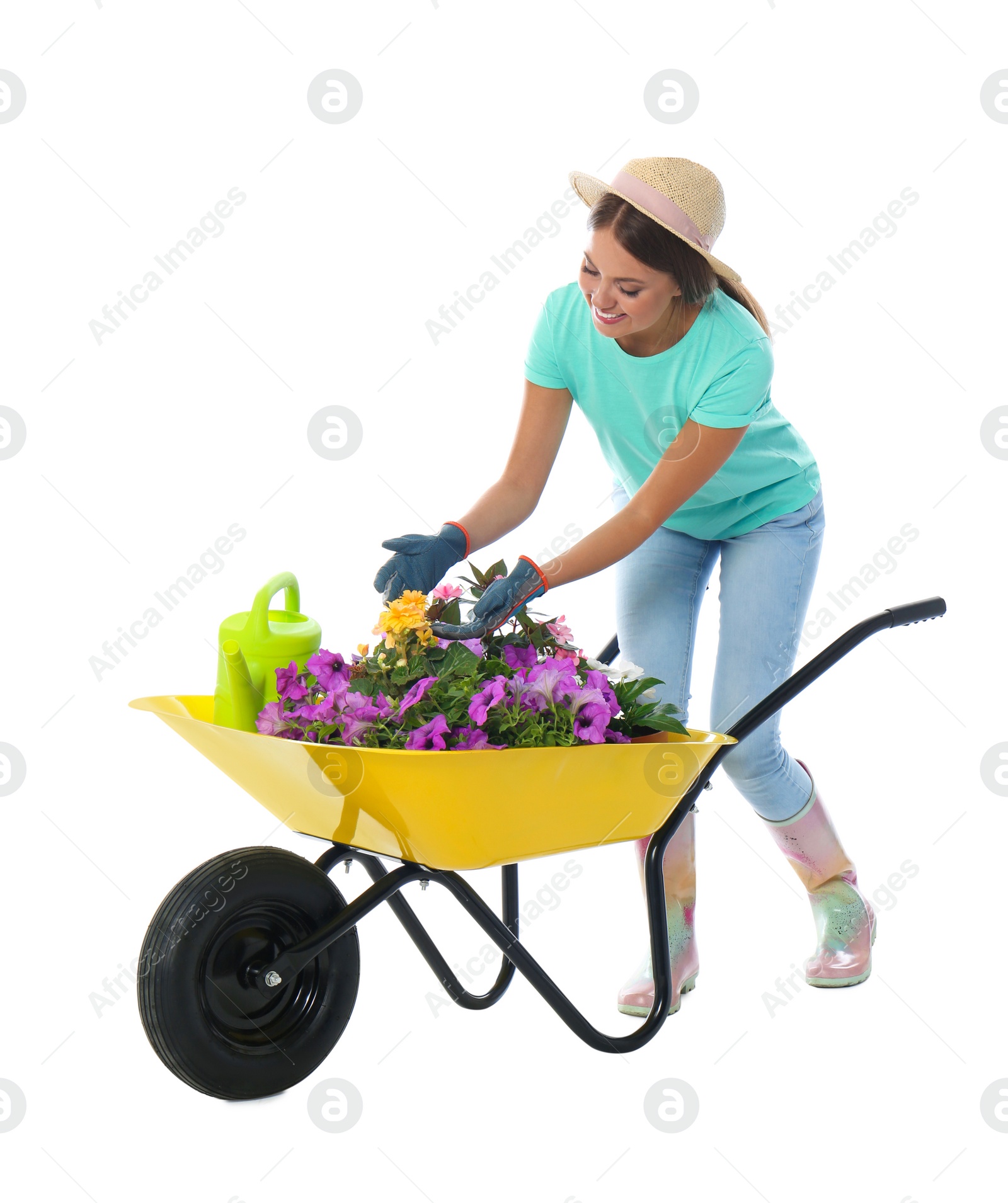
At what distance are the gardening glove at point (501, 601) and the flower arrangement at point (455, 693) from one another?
19 millimetres

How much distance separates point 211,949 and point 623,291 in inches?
56.7

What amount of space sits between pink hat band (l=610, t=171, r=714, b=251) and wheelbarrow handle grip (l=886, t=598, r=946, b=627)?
2.77ft

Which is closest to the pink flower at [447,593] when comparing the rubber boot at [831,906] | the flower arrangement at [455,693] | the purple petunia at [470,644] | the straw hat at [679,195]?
the flower arrangement at [455,693]

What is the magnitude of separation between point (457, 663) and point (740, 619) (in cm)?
83

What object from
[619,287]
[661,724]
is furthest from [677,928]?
[619,287]

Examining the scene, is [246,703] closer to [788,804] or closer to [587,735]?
[587,735]

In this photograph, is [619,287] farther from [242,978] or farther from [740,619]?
[242,978]

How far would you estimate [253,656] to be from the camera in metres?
2.31

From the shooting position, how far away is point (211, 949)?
2.21m

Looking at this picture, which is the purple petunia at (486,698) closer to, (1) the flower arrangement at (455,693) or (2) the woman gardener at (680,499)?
(1) the flower arrangement at (455,693)

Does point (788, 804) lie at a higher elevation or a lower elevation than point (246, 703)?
lower

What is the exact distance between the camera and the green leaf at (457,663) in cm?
222

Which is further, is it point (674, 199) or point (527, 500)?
point (527, 500)

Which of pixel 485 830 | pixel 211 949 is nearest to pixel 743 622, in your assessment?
pixel 485 830
